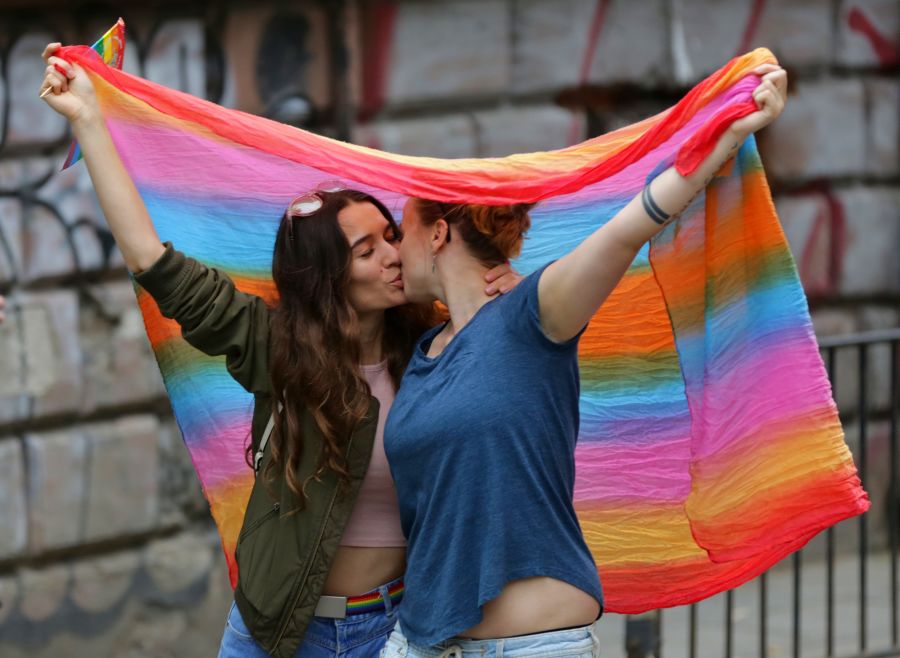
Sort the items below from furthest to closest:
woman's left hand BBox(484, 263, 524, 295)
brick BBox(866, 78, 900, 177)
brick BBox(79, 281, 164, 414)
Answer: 1. brick BBox(866, 78, 900, 177)
2. brick BBox(79, 281, 164, 414)
3. woman's left hand BBox(484, 263, 524, 295)

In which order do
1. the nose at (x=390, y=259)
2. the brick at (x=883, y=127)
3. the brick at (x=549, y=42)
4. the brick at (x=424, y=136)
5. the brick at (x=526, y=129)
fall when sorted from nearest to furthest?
the nose at (x=390, y=259) → the brick at (x=424, y=136) → the brick at (x=526, y=129) → the brick at (x=549, y=42) → the brick at (x=883, y=127)

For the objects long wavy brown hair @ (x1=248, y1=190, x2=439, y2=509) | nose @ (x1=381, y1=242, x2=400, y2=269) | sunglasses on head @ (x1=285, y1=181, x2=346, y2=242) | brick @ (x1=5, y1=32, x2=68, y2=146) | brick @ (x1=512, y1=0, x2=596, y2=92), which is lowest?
long wavy brown hair @ (x1=248, y1=190, x2=439, y2=509)

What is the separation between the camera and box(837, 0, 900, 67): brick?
346 inches

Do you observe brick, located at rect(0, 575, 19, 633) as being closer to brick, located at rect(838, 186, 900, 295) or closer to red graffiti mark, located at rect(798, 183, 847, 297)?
red graffiti mark, located at rect(798, 183, 847, 297)

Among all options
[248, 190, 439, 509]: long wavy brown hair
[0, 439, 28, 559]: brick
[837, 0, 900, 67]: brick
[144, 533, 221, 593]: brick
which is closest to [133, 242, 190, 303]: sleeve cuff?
[248, 190, 439, 509]: long wavy brown hair

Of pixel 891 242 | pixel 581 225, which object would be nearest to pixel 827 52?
pixel 891 242

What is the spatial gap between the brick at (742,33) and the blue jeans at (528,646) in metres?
5.37

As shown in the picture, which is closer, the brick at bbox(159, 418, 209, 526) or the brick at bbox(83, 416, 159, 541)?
the brick at bbox(83, 416, 159, 541)

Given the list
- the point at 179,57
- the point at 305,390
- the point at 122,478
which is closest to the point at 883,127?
the point at 179,57

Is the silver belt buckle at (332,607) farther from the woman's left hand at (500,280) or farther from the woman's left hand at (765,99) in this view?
the woman's left hand at (765,99)

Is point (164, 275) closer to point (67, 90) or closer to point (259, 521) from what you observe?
point (67, 90)

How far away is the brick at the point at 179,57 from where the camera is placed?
21.4ft

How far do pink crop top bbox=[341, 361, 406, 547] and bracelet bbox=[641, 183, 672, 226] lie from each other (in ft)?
3.00

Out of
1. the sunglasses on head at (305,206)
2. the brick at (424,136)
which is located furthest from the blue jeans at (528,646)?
the brick at (424,136)
